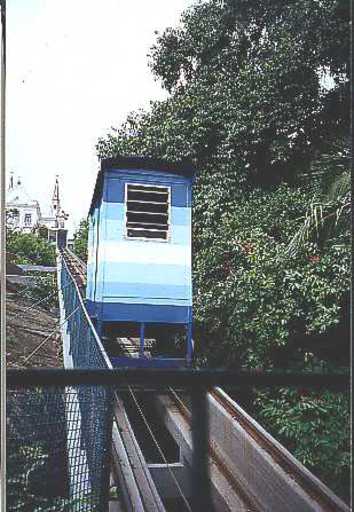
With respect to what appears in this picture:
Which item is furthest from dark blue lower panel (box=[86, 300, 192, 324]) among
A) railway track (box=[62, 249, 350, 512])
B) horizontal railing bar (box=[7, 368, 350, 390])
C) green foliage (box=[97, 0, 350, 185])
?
horizontal railing bar (box=[7, 368, 350, 390])

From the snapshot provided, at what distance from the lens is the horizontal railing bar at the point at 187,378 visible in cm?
99

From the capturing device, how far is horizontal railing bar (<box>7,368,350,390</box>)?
0.99m

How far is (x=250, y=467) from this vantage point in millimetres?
1529

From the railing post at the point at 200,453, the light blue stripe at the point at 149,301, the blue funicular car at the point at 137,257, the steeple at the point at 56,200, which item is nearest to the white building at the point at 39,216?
the steeple at the point at 56,200

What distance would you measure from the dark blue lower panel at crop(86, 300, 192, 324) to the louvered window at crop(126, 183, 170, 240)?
13.4 inches

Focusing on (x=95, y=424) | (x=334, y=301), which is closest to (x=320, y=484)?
(x=95, y=424)

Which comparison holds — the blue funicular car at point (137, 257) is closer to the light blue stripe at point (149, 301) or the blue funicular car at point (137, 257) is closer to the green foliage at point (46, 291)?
the light blue stripe at point (149, 301)

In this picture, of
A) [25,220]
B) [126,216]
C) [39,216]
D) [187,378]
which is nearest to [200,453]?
[187,378]

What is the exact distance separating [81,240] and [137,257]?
32 centimetres

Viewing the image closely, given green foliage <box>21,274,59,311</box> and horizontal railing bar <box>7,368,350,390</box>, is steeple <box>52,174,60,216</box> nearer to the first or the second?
green foliage <box>21,274,59,311</box>

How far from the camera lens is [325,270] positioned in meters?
2.67

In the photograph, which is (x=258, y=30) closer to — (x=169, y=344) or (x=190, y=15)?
(x=190, y=15)

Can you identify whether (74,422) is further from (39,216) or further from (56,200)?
(56,200)

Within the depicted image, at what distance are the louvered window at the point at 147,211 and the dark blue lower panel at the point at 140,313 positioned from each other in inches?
13.4
